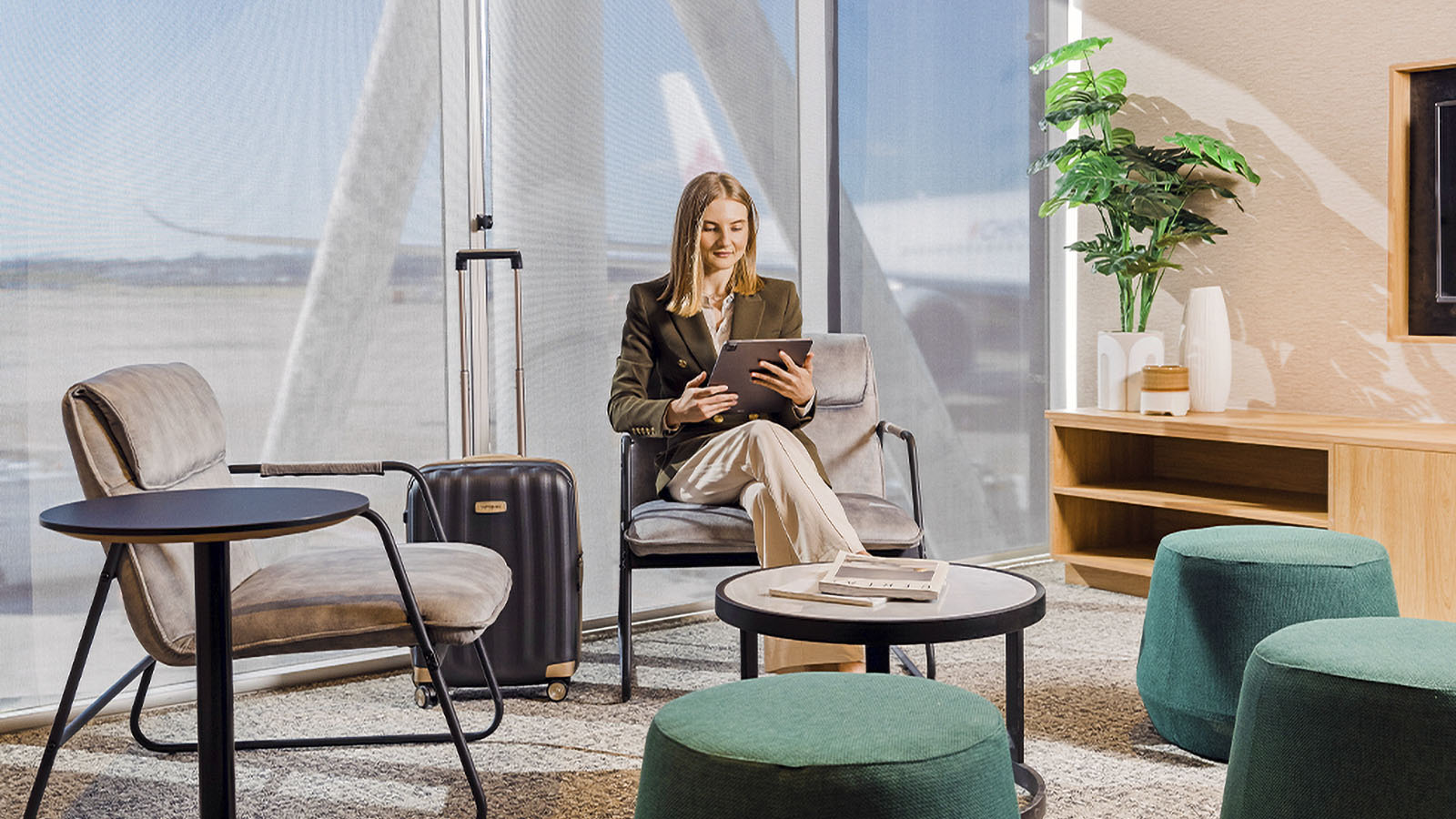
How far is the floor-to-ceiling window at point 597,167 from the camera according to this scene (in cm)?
357

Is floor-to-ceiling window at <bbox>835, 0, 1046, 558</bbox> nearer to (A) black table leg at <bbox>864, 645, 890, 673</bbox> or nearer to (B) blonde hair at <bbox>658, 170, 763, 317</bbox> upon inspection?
(B) blonde hair at <bbox>658, 170, 763, 317</bbox>

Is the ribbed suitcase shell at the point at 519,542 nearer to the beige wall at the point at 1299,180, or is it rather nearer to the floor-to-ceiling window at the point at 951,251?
the floor-to-ceiling window at the point at 951,251

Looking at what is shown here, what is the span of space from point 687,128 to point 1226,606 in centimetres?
215

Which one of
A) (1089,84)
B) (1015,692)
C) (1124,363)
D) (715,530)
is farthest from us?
(1089,84)

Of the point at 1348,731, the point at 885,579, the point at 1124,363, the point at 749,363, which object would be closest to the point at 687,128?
the point at 749,363

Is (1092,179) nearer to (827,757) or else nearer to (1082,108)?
(1082,108)

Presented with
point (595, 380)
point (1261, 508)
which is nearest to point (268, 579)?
point (595, 380)

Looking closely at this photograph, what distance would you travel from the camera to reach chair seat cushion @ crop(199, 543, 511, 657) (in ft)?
7.11

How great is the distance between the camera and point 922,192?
449 cm

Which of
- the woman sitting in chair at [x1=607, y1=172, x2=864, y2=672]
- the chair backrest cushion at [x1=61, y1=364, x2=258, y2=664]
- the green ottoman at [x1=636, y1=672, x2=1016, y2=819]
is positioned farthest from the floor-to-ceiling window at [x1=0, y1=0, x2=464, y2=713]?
the green ottoman at [x1=636, y1=672, x2=1016, y2=819]

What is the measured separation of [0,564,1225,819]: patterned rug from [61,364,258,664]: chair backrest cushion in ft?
1.42

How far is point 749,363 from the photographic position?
9.96ft

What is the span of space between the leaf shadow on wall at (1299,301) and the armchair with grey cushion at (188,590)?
112 inches

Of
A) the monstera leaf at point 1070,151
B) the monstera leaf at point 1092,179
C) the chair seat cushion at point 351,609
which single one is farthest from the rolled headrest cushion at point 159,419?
the monstera leaf at point 1070,151
